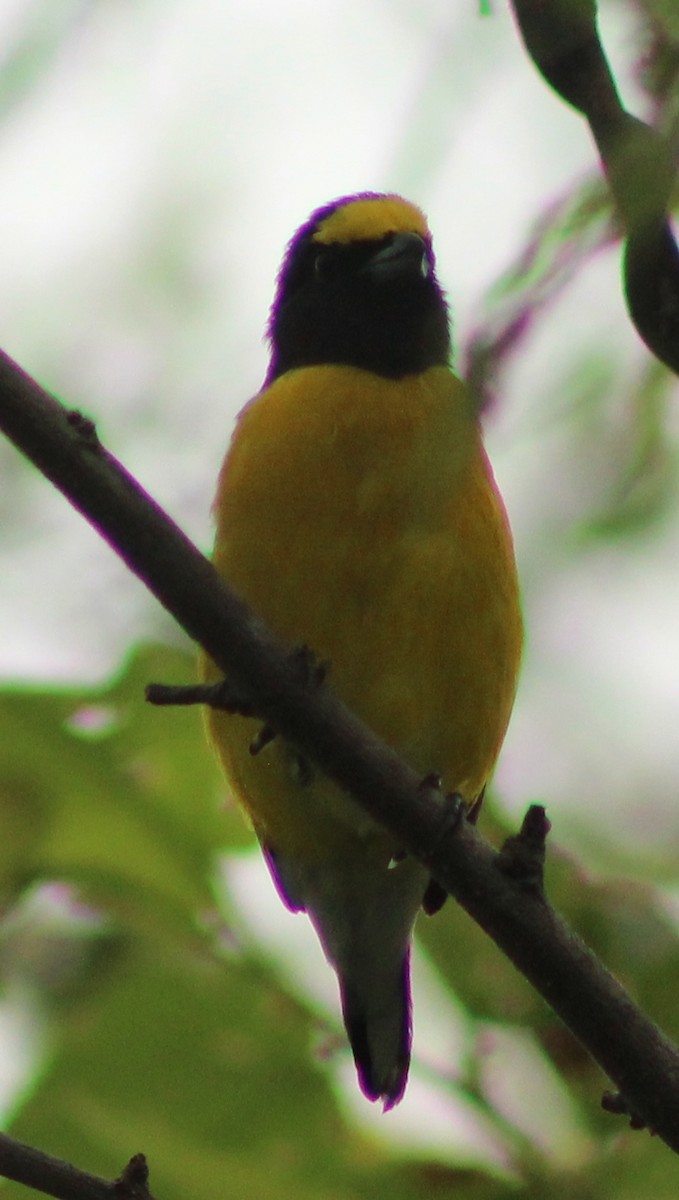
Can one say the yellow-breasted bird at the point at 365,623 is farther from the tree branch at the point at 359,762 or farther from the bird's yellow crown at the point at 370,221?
the tree branch at the point at 359,762

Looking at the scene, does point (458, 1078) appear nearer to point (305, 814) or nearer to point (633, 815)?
point (633, 815)

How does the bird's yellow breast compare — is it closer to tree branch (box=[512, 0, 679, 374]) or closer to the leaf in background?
the leaf in background

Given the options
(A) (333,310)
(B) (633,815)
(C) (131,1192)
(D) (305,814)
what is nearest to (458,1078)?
(C) (131,1192)

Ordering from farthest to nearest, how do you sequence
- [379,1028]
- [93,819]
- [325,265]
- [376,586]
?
[325,265], [379,1028], [376,586], [93,819]

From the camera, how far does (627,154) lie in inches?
43.7

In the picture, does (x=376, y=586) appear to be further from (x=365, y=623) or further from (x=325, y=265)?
(x=325, y=265)

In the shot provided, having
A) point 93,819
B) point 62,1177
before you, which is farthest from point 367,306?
point 62,1177

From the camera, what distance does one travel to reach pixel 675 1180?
7.27ft

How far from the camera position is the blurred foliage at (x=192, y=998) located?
7.75 ft

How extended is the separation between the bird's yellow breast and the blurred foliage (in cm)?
54

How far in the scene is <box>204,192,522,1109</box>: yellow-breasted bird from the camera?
3.46m

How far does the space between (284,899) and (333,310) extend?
1731 millimetres

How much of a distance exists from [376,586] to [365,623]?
0.09 meters

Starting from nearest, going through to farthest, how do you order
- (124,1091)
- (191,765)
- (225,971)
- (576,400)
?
(576,400), (124,1091), (225,971), (191,765)
